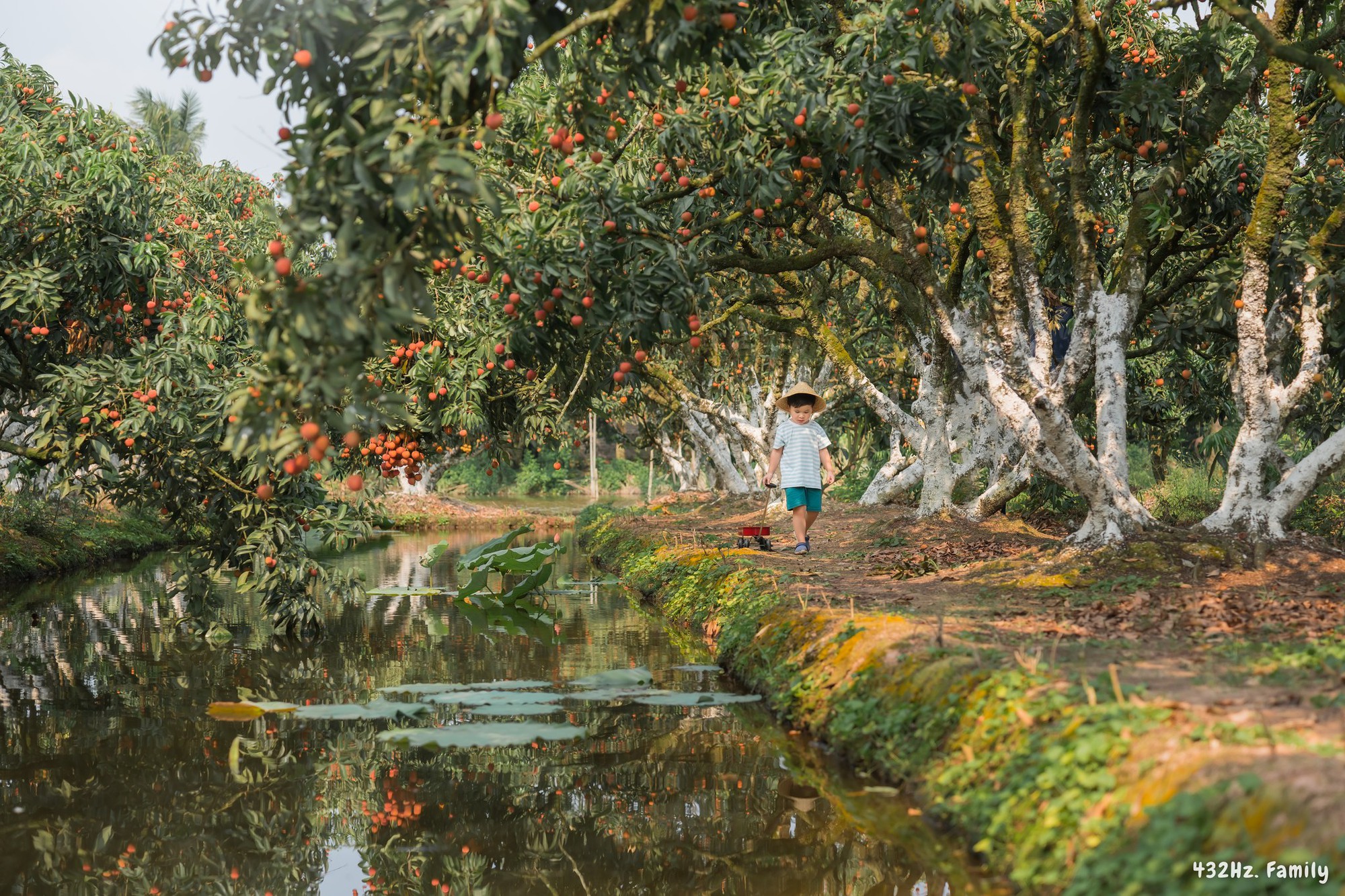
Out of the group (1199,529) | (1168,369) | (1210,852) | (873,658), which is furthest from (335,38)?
(1168,369)

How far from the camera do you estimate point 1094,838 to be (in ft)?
14.9

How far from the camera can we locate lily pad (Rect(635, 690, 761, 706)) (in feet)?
28.3

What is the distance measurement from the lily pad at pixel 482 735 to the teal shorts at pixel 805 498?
6.42m

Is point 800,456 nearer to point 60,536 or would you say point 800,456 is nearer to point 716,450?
point 716,450

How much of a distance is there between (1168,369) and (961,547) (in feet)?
37.2

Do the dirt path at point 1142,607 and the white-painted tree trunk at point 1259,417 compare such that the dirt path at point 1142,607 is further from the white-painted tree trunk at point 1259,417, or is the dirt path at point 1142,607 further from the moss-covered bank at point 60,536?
the moss-covered bank at point 60,536

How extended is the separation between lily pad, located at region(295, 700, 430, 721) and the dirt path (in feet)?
11.4

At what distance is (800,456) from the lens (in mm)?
13523

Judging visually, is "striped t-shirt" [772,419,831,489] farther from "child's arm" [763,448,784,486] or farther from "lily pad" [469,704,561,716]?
"lily pad" [469,704,561,716]

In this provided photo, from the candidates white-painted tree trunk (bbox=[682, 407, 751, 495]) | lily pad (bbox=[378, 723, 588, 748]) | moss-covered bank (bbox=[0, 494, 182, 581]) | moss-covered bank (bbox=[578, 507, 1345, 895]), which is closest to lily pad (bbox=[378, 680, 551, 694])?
lily pad (bbox=[378, 723, 588, 748])

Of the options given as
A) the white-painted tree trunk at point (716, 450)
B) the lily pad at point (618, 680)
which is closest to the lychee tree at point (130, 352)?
the lily pad at point (618, 680)

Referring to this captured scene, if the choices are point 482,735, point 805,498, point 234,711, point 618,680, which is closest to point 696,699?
point 618,680

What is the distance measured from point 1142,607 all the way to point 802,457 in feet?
16.8

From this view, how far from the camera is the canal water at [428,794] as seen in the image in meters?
5.55
